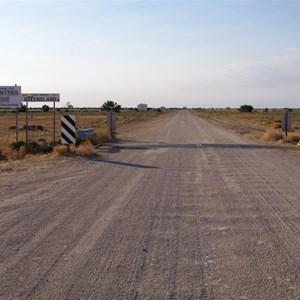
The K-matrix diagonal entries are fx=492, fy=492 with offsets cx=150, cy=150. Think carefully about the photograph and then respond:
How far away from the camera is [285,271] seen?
559cm

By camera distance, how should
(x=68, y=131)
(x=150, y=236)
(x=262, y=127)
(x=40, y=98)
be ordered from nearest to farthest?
(x=150, y=236), (x=68, y=131), (x=40, y=98), (x=262, y=127)

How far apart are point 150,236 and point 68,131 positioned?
510 inches

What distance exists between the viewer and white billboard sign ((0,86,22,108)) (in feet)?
73.0

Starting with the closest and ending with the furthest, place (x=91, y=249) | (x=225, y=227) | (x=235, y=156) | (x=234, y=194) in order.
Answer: (x=91, y=249) < (x=225, y=227) < (x=234, y=194) < (x=235, y=156)

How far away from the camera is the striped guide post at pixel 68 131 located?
64.2ft

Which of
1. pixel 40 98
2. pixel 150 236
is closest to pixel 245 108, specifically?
pixel 40 98

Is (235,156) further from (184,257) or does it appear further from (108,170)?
(184,257)

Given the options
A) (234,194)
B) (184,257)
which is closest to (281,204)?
(234,194)

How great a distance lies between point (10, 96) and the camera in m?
22.3

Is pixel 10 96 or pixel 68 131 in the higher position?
pixel 10 96

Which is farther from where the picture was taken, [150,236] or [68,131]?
[68,131]

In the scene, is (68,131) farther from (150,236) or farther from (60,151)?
(150,236)

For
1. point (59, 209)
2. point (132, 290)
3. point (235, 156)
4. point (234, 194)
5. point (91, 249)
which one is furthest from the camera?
point (235, 156)

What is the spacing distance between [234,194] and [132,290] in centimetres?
598
